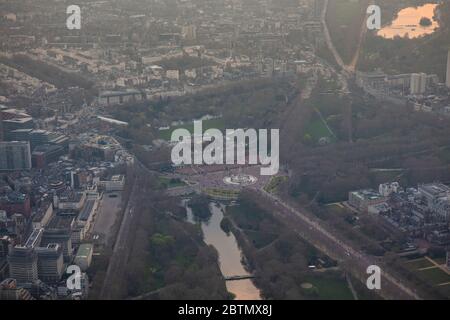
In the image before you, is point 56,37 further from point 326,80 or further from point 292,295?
point 292,295

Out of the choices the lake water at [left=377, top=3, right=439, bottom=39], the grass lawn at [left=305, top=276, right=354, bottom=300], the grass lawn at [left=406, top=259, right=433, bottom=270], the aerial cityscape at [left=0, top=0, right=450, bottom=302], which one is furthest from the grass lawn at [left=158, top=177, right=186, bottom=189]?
the lake water at [left=377, top=3, right=439, bottom=39]

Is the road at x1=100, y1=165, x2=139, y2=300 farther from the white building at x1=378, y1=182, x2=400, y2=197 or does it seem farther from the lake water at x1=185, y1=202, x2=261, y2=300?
the white building at x1=378, y1=182, x2=400, y2=197

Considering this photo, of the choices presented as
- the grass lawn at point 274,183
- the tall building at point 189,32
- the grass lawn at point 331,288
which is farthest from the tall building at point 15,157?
the tall building at point 189,32

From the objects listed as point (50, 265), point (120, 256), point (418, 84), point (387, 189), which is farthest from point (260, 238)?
point (418, 84)

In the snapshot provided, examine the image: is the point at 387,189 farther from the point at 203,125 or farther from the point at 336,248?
the point at 203,125

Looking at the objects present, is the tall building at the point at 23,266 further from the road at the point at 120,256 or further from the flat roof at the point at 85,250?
the road at the point at 120,256
